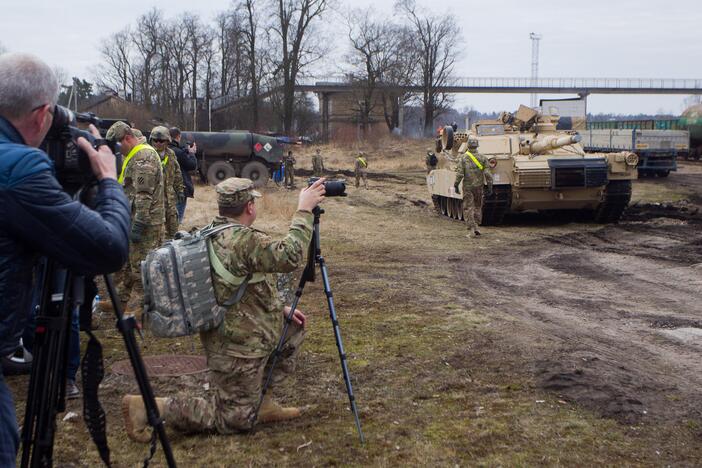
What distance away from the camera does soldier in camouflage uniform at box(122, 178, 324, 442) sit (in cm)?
438

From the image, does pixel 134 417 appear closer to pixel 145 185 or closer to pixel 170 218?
pixel 145 185

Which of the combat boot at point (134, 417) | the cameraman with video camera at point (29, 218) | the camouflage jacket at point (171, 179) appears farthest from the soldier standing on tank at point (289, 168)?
the cameraman with video camera at point (29, 218)

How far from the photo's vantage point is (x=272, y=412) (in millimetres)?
4891

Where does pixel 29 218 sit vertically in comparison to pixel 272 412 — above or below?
above

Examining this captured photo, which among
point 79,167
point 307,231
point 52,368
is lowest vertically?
point 52,368

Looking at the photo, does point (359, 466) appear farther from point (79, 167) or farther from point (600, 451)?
point (79, 167)

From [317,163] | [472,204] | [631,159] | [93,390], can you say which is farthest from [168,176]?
[317,163]

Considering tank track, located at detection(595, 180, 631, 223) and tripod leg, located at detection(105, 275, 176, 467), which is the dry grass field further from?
tank track, located at detection(595, 180, 631, 223)

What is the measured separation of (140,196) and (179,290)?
320 centimetres

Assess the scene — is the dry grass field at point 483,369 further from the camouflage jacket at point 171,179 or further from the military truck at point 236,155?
the military truck at point 236,155

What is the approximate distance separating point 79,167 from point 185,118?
4965 centimetres

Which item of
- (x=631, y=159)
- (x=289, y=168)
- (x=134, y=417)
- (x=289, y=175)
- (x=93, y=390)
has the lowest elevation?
(x=134, y=417)

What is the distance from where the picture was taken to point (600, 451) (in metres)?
4.39

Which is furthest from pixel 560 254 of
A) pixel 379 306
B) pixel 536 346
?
pixel 536 346
